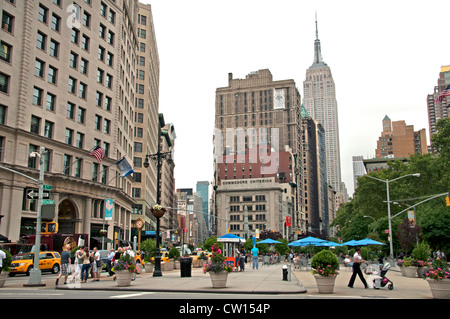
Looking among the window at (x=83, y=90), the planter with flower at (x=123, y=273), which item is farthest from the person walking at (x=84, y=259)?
the window at (x=83, y=90)

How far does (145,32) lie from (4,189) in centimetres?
5866

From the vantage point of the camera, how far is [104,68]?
56.3m

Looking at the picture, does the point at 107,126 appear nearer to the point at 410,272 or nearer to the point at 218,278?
the point at 410,272

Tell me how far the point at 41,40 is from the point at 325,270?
41.9 meters

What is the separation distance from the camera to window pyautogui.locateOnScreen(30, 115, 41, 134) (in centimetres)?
4341

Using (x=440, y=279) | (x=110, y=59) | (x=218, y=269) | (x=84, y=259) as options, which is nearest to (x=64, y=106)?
(x=110, y=59)

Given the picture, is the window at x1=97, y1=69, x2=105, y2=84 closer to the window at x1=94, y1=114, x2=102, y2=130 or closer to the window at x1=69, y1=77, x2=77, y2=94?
the window at x1=94, y1=114, x2=102, y2=130

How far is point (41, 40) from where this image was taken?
150 ft

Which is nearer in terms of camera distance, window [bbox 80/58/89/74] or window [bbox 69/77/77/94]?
window [bbox 69/77/77/94]

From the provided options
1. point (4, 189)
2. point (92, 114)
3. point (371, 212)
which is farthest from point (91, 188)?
point (371, 212)

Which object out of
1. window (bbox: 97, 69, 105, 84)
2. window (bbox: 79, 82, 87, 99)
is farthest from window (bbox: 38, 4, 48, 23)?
window (bbox: 97, 69, 105, 84)

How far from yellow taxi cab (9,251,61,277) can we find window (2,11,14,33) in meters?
23.4
